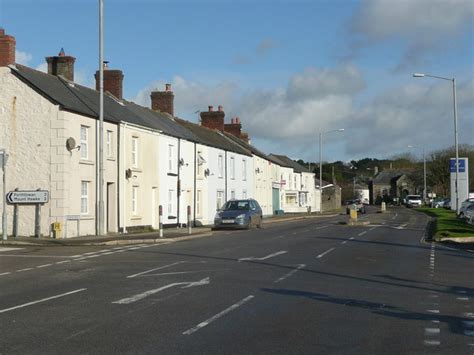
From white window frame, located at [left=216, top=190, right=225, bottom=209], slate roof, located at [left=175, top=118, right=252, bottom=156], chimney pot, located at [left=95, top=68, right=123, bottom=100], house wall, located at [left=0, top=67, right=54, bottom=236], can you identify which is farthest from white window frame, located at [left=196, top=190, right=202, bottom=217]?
house wall, located at [left=0, top=67, right=54, bottom=236]

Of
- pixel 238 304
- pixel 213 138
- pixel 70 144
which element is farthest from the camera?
pixel 213 138

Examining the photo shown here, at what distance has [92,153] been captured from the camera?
95.9ft

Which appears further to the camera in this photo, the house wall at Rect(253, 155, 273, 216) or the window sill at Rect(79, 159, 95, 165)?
the house wall at Rect(253, 155, 273, 216)

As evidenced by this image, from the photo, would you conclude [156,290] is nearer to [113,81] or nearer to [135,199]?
[135,199]

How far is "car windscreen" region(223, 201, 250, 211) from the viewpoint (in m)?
36.8

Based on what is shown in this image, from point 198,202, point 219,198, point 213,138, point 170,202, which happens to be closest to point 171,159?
point 170,202

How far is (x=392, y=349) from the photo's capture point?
744 centimetres

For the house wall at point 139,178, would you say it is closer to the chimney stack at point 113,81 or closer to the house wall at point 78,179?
the house wall at point 78,179

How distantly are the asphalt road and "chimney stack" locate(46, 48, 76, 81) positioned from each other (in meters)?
15.4

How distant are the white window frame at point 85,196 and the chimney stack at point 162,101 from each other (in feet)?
59.3

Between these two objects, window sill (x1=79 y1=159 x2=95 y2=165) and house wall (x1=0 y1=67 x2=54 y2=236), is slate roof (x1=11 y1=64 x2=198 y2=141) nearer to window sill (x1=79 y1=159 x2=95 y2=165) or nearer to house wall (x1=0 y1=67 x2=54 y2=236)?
house wall (x1=0 y1=67 x2=54 y2=236)

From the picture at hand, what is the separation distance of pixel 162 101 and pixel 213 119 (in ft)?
38.2

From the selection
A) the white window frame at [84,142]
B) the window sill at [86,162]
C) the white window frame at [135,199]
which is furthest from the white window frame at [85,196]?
the white window frame at [135,199]

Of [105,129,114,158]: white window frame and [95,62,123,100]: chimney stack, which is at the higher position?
[95,62,123,100]: chimney stack
